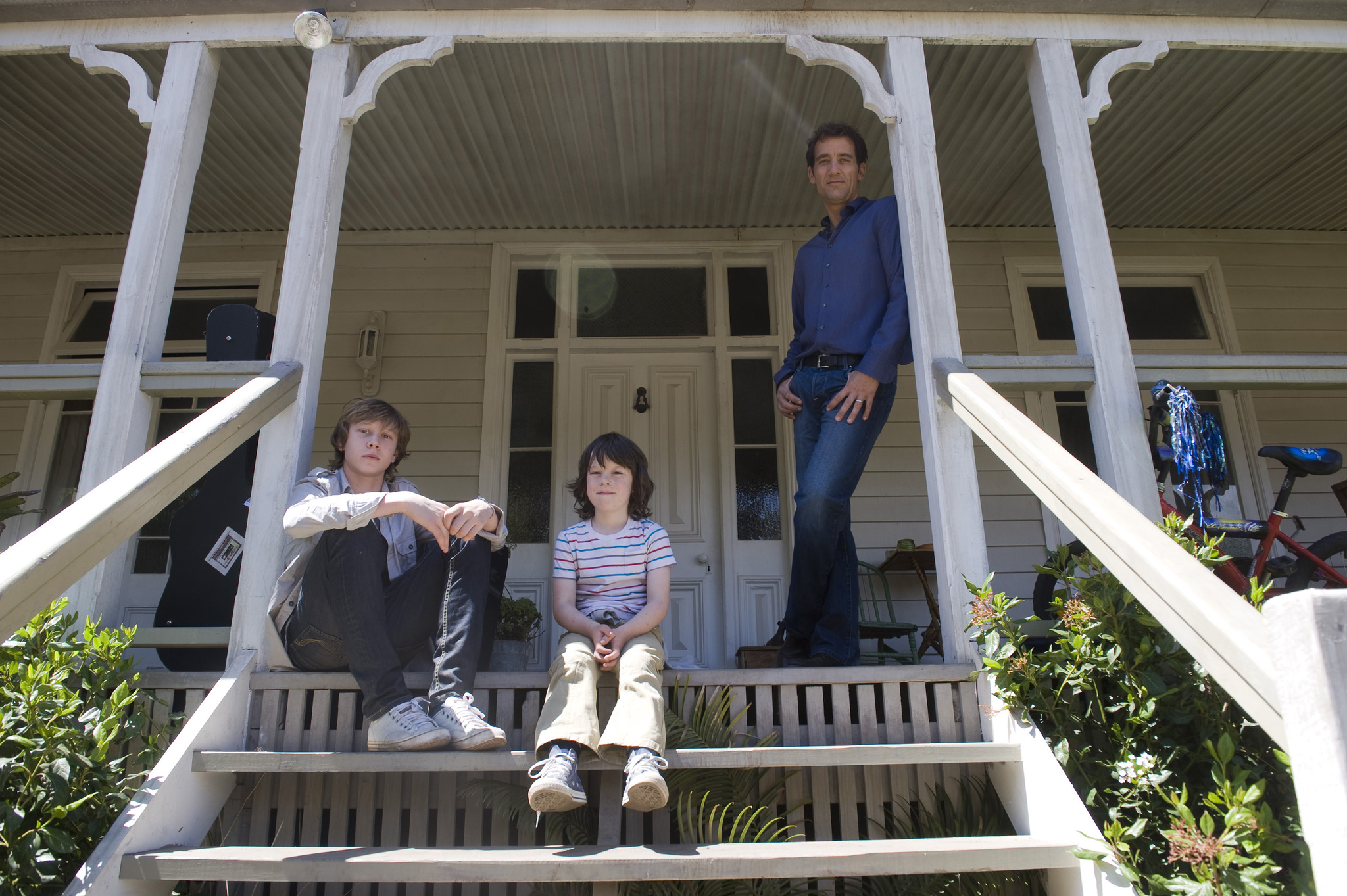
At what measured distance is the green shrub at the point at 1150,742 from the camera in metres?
1.52

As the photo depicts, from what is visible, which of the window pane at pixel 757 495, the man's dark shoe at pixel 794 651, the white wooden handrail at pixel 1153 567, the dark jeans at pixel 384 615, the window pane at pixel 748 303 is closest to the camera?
the white wooden handrail at pixel 1153 567

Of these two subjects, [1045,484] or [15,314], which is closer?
[1045,484]

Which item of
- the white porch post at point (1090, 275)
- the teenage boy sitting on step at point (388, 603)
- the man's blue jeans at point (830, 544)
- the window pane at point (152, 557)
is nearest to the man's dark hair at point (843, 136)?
the white porch post at point (1090, 275)

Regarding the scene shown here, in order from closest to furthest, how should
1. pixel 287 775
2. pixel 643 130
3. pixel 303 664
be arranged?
pixel 287 775, pixel 303 664, pixel 643 130

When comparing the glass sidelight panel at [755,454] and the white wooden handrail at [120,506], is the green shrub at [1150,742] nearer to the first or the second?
the white wooden handrail at [120,506]

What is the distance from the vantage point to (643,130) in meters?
3.97

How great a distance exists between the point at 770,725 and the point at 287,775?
1.16 metres

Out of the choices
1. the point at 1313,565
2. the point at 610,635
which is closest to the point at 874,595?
the point at 1313,565

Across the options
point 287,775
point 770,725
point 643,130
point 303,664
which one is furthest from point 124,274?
point 770,725

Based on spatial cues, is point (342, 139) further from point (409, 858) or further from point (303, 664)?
point (409, 858)

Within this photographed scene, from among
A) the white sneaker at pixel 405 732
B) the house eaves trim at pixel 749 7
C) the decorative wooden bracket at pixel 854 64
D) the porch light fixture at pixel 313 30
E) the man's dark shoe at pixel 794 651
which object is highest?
the house eaves trim at pixel 749 7

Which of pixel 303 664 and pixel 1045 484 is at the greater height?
pixel 1045 484

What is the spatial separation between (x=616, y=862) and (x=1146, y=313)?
4481mm

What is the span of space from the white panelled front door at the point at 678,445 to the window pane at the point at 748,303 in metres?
0.24
